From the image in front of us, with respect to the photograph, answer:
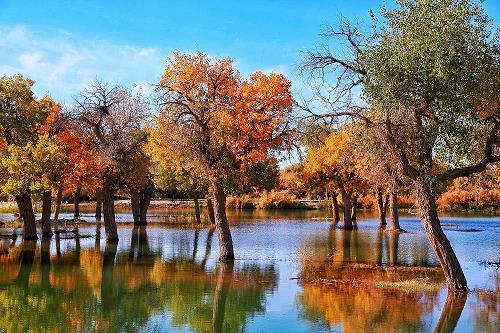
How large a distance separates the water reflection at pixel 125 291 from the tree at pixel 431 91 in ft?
23.8

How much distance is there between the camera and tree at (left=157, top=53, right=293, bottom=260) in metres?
27.8

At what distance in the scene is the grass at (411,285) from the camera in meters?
22.0

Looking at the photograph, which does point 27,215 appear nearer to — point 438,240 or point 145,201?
point 145,201

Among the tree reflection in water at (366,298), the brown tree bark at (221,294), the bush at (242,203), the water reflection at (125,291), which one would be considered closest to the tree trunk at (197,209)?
the water reflection at (125,291)

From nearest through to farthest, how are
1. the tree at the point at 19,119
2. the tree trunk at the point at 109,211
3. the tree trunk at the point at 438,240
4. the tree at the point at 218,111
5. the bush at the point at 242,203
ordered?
1. the tree trunk at the point at 438,240
2. the tree at the point at 218,111
3. the tree at the point at 19,119
4. the tree trunk at the point at 109,211
5. the bush at the point at 242,203

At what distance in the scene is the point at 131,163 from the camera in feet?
125

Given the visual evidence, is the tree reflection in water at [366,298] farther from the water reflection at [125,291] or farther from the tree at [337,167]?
the tree at [337,167]

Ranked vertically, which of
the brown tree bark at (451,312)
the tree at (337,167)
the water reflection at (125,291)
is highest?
the tree at (337,167)

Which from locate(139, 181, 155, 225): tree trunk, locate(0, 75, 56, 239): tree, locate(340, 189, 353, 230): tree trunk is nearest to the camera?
locate(0, 75, 56, 239): tree

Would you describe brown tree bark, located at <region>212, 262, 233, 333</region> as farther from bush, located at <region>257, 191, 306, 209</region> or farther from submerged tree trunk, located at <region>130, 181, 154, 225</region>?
bush, located at <region>257, 191, 306, 209</region>

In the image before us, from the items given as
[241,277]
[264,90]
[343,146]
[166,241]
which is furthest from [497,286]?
[343,146]

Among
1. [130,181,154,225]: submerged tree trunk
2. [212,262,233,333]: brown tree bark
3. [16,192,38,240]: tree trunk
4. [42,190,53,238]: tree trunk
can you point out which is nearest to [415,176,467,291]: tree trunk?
[212,262,233,333]: brown tree bark

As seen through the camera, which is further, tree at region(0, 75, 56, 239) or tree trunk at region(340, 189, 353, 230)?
tree trunk at region(340, 189, 353, 230)

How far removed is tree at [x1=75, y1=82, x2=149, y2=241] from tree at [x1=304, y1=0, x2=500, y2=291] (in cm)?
1789
